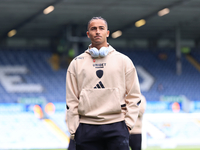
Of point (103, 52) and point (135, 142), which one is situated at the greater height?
point (103, 52)

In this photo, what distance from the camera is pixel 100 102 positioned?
3240mm

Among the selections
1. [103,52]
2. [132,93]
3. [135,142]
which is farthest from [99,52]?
[135,142]

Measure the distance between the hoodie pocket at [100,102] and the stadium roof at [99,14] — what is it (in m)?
17.6

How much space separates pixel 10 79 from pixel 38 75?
2.01 metres

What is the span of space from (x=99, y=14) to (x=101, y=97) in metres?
21.0

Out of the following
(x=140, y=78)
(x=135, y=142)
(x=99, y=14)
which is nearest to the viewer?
(x=135, y=142)

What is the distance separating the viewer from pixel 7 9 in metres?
21.8

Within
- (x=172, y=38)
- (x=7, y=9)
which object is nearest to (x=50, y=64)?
(x=7, y=9)

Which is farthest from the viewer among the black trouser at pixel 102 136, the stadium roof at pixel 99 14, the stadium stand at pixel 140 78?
the stadium stand at pixel 140 78

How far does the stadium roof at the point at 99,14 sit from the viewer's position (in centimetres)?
2122

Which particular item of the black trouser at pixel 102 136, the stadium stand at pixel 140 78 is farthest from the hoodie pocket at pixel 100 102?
the stadium stand at pixel 140 78

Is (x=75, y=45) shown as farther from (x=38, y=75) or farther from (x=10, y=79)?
(x=10, y=79)

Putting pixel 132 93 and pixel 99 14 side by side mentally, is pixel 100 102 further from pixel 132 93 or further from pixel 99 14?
pixel 99 14

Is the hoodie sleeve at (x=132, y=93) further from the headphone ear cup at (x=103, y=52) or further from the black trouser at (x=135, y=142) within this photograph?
the black trouser at (x=135, y=142)
